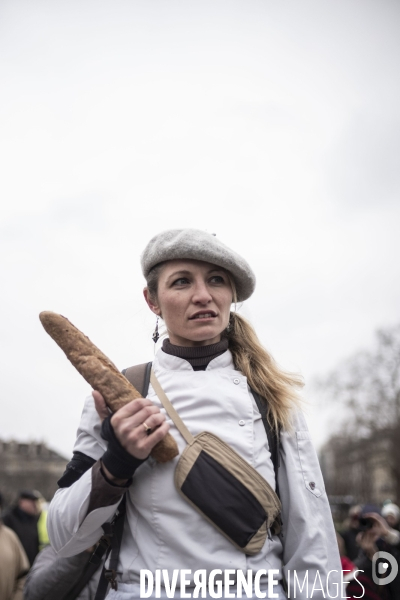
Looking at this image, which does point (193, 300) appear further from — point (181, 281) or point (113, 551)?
point (113, 551)

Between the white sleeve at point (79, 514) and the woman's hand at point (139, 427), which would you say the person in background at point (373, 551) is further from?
the woman's hand at point (139, 427)

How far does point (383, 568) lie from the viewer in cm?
466

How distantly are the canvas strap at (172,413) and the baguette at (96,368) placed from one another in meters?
0.09

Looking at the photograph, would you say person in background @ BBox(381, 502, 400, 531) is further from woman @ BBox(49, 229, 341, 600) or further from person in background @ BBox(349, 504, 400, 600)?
woman @ BBox(49, 229, 341, 600)

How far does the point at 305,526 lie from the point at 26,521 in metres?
7.38

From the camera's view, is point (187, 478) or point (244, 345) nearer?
point (187, 478)

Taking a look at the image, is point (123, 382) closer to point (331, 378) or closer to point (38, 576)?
point (38, 576)

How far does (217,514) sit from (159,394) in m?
0.50

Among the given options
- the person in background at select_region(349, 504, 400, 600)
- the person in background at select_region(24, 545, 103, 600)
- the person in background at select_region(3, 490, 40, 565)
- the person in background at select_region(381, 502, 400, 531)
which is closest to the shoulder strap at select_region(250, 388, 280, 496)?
the person in background at select_region(24, 545, 103, 600)

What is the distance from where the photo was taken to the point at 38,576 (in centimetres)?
331

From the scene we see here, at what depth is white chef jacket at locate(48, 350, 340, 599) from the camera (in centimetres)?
187

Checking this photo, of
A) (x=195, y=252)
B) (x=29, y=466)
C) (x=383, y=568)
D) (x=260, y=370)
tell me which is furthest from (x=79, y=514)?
(x=29, y=466)

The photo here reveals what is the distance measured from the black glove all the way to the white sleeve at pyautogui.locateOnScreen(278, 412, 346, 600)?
62 cm

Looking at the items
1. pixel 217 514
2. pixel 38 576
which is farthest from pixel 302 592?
pixel 38 576
